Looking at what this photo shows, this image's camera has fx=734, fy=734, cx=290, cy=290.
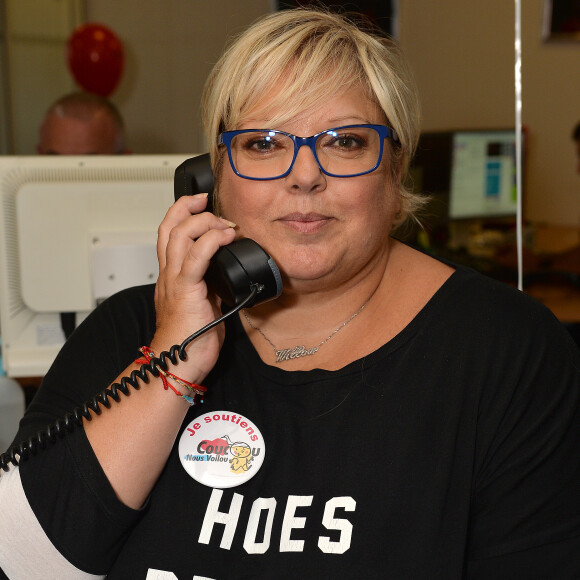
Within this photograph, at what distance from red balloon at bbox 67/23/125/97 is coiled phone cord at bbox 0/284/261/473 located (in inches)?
133

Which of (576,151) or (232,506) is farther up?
(576,151)

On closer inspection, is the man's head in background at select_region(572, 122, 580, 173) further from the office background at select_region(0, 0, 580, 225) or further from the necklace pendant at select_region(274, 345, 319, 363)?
the necklace pendant at select_region(274, 345, 319, 363)

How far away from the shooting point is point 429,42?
13.3 ft

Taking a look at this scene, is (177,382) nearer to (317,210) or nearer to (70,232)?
(317,210)

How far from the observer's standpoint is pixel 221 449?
108 centimetres

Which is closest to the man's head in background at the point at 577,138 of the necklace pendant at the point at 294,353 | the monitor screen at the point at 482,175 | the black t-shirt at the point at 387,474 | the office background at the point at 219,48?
the office background at the point at 219,48

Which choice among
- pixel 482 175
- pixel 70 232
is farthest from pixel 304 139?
pixel 482 175

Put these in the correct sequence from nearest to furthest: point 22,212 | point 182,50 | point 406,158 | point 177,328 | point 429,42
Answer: point 177,328 → point 406,158 → point 22,212 → point 429,42 → point 182,50

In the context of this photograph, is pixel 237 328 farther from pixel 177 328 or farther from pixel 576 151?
pixel 576 151

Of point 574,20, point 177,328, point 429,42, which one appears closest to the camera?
point 177,328

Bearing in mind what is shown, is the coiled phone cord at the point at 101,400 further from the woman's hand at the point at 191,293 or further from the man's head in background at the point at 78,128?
the man's head in background at the point at 78,128

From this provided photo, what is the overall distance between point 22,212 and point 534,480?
115 cm

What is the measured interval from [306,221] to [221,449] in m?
0.36

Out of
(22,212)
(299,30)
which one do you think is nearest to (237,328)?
(299,30)
